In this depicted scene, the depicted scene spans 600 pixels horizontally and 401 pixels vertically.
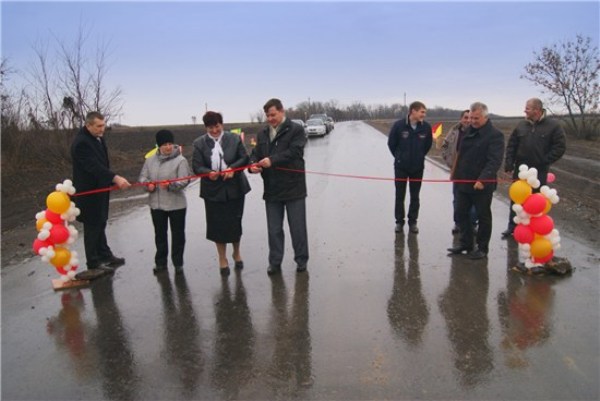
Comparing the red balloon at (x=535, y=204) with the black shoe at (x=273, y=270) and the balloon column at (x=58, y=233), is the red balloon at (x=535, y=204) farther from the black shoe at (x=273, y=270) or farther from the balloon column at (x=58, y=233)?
the balloon column at (x=58, y=233)

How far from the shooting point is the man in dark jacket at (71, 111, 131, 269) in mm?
5465

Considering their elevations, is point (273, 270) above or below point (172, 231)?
below

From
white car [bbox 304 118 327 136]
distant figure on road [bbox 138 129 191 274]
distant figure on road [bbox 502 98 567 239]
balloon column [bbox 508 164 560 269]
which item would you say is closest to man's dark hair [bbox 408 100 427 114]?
distant figure on road [bbox 502 98 567 239]

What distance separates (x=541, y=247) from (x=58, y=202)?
5421mm

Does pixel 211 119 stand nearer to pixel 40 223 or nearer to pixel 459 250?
pixel 40 223

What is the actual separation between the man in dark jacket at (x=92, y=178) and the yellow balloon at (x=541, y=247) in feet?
15.7

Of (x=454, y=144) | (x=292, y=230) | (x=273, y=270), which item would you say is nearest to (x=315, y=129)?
(x=454, y=144)

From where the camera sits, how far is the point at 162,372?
357 cm

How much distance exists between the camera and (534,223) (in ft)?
17.2

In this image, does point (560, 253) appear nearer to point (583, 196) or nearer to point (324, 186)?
point (583, 196)

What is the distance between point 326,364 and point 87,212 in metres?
3.66

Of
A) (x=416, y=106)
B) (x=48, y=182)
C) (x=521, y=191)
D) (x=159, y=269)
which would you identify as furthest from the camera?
(x=48, y=182)

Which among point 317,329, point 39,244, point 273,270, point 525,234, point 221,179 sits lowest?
point 317,329

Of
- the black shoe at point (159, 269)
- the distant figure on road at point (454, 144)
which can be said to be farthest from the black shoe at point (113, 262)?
the distant figure on road at point (454, 144)
